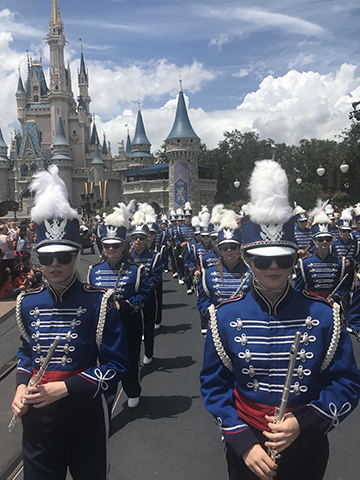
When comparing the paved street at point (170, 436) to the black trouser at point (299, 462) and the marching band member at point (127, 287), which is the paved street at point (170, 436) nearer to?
the marching band member at point (127, 287)

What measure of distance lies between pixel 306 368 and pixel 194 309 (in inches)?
322

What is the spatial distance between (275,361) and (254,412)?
31 centimetres

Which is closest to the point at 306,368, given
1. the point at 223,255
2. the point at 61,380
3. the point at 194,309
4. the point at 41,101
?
the point at 61,380

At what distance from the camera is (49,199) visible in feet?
9.14

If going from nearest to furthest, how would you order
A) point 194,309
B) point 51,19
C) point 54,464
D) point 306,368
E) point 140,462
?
point 306,368 → point 54,464 → point 140,462 → point 194,309 → point 51,19

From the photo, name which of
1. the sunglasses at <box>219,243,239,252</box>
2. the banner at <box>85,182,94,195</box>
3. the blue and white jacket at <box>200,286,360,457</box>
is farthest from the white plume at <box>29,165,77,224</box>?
the banner at <box>85,182,94,195</box>

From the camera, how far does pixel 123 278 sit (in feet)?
16.2

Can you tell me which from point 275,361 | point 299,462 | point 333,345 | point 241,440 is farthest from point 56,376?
point 333,345

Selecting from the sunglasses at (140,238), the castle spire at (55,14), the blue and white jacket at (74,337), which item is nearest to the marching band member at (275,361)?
the blue and white jacket at (74,337)

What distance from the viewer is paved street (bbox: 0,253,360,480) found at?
12.2 ft

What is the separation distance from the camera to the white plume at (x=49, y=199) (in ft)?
8.96

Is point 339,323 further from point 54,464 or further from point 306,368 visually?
point 54,464

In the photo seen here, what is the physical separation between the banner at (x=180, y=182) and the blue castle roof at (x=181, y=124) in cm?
425

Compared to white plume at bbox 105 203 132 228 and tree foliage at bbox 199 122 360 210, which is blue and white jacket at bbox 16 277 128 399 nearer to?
white plume at bbox 105 203 132 228
